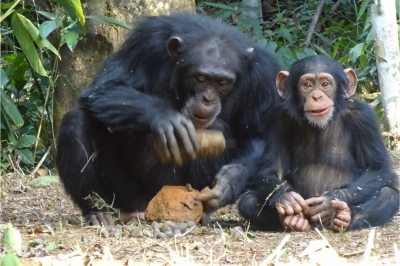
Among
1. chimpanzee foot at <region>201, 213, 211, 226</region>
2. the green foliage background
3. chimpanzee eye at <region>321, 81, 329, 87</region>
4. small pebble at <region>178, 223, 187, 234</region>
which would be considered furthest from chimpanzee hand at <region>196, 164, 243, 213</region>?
the green foliage background

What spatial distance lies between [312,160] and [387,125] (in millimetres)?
2364

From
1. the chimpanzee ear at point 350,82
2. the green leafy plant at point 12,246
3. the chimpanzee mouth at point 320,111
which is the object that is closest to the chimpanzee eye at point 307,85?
the chimpanzee mouth at point 320,111

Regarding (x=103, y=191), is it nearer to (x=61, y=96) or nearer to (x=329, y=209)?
(x=329, y=209)

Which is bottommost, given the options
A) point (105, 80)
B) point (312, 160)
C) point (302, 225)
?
point (302, 225)

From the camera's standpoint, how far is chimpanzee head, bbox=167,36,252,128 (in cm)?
517

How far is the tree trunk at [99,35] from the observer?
711 cm

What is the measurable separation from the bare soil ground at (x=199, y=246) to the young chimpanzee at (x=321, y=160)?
19cm

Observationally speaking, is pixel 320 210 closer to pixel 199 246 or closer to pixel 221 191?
pixel 221 191

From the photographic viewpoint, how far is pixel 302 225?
4984 mm

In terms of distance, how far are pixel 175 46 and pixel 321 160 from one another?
1.42 m

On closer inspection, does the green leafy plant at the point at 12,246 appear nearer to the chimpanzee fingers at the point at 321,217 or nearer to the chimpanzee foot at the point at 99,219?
the chimpanzee foot at the point at 99,219

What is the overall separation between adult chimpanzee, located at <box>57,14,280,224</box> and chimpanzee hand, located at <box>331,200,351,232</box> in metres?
0.74

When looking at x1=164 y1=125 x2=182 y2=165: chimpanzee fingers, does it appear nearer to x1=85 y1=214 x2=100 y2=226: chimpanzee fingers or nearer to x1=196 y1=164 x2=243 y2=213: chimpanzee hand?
x1=196 y1=164 x2=243 y2=213: chimpanzee hand

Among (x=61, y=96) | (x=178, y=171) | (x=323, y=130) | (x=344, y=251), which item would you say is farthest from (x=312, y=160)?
(x=61, y=96)
